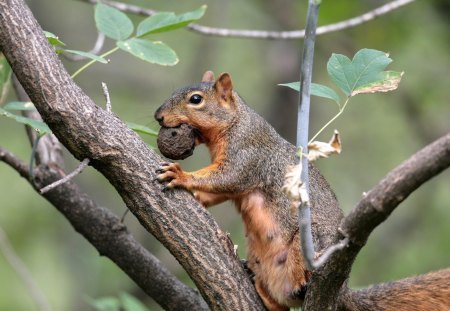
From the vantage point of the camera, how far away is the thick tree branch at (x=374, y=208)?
5.93 ft

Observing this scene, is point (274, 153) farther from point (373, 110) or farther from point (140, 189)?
point (373, 110)

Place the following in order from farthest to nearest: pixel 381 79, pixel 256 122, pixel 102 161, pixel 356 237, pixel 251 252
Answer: pixel 256 122 < pixel 251 252 < pixel 102 161 < pixel 381 79 < pixel 356 237

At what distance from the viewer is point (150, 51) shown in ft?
9.69

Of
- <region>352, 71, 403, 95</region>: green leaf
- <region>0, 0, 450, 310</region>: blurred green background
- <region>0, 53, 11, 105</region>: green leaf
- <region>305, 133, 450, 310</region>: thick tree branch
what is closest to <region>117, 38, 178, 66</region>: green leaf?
<region>0, 53, 11, 105</region>: green leaf

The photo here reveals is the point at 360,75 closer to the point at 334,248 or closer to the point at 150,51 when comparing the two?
the point at 334,248

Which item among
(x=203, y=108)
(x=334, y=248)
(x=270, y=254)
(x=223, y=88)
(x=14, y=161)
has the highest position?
(x=223, y=88)

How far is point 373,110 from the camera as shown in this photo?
7.67 m

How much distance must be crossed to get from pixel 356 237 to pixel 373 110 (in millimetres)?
5745

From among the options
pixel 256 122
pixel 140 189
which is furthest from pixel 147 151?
pixel 256 122

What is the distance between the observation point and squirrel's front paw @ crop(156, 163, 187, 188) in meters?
2.59

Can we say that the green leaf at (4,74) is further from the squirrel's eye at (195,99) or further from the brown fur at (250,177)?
the squirrel's eye at (195,99)

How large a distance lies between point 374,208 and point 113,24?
1499mm

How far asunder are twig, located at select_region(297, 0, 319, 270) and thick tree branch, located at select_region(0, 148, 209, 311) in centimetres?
126

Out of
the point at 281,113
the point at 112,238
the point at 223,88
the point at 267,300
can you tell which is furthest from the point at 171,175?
the point at 281,113
